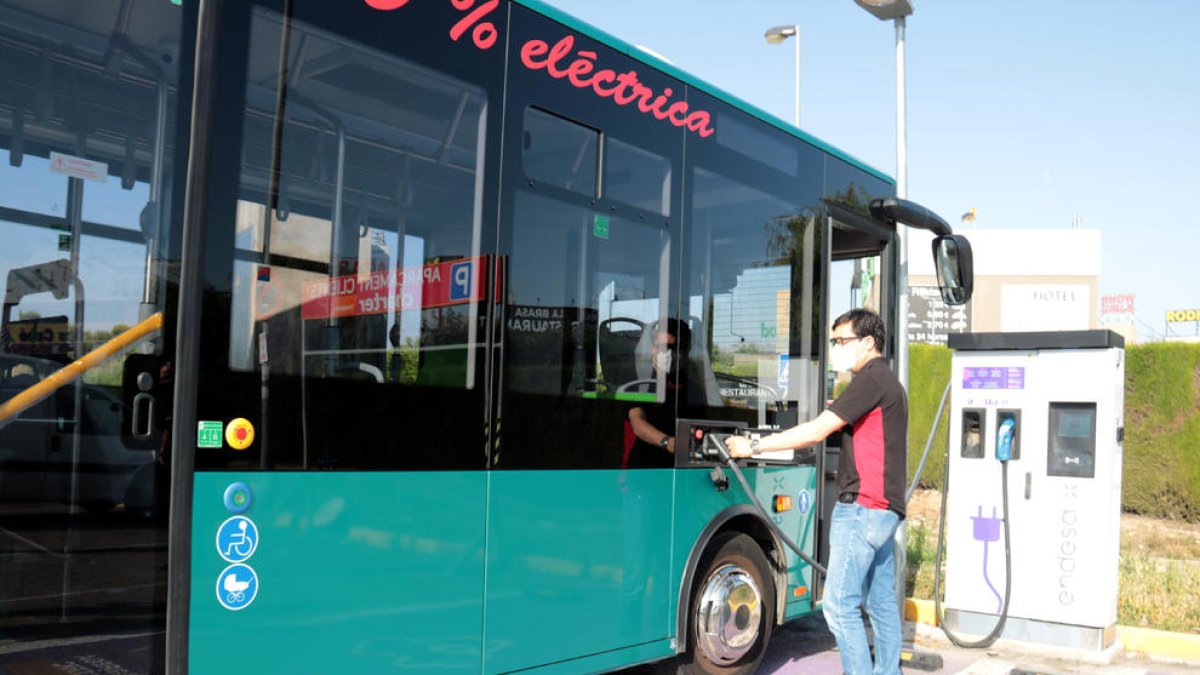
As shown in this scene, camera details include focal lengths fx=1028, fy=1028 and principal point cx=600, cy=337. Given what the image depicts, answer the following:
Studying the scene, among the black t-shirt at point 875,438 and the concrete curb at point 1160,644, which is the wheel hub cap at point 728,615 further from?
the concrete curb at point 1160,644

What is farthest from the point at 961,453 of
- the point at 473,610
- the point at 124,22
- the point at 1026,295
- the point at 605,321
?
the point at 1026,295

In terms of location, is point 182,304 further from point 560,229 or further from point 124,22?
point 560,229

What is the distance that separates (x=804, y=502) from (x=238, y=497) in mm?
3833

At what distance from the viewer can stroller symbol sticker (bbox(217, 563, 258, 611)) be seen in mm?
3180

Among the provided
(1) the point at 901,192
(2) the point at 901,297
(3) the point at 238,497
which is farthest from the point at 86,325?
(1) the point at 901,192

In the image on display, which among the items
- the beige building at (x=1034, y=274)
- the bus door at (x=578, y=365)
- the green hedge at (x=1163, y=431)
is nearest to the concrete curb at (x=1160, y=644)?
the bus door at (x=578, y=365)

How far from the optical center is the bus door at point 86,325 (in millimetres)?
2912

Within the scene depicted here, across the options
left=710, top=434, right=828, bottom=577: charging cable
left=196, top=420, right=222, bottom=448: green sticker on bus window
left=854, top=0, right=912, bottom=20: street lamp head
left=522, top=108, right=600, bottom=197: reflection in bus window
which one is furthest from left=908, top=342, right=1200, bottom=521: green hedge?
left=196, top=420, right=222, bottom=448: green sticker on bus window

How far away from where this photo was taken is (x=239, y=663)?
127 inches

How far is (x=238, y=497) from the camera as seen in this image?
3.21m

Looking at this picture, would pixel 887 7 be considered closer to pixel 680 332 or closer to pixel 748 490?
pixel 680 332

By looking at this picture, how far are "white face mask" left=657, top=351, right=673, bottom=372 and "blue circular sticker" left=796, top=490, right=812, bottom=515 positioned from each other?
5.21ft

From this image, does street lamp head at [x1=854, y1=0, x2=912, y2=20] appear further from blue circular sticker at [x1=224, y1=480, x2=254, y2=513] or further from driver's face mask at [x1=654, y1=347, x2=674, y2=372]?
blue circular sticker at [x1=224, y1=480, x2=254, y2=513]

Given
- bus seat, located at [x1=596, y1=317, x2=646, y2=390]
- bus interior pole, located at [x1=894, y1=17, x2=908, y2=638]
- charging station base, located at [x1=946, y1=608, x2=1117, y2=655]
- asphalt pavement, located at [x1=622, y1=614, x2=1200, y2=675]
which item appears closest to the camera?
bus seat, located at [x1=596, y1=317, x2=646, y2=390]
